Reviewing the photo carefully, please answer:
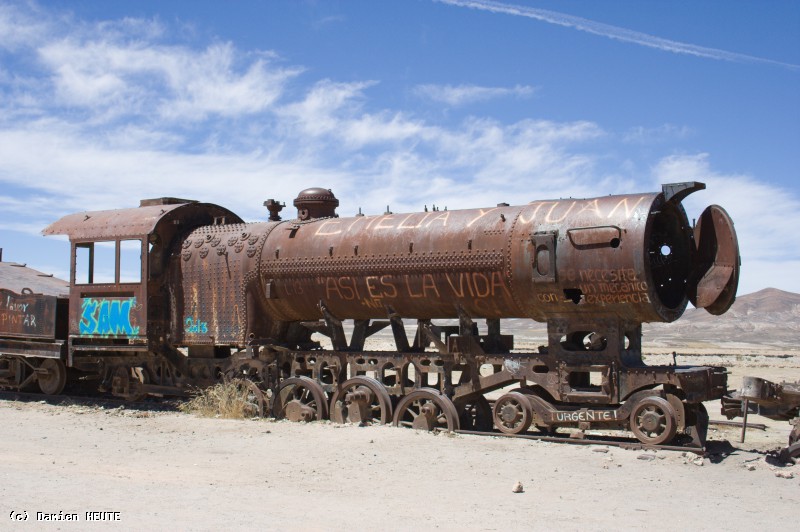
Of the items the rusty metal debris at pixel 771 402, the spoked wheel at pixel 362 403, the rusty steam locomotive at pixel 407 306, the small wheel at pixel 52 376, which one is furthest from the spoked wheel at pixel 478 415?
the small wheel at pixel 52 376

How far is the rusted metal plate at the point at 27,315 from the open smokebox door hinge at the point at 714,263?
1132 cm

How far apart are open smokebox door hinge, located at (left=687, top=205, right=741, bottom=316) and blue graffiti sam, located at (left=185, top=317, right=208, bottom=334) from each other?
25.3 ft

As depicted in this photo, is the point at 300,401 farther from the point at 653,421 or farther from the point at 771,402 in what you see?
the point at 771,402

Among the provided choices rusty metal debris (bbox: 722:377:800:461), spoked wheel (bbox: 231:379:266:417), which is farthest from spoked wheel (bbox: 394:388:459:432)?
rusty metal debris (bbox: 722:377:800:461)

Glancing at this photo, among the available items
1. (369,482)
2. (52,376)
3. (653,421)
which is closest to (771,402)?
(653,421)

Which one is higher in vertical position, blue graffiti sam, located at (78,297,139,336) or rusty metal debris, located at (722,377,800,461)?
blue graffiti sam, located at (78,297,139,336)

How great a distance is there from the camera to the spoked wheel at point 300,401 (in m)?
12.6

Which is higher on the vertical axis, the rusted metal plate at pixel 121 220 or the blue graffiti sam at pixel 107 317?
the rusted metal plate at pixel 121 220

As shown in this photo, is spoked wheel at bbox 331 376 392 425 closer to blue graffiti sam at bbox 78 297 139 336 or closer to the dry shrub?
the dry shrub

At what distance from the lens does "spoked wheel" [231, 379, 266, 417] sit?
42.9ft

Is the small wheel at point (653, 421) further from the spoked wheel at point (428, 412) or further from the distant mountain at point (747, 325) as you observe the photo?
the distant mountain at point (747, 325)

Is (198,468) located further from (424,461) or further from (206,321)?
(206,321)

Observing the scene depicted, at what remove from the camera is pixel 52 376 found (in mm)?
16203

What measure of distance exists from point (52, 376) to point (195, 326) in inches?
161
